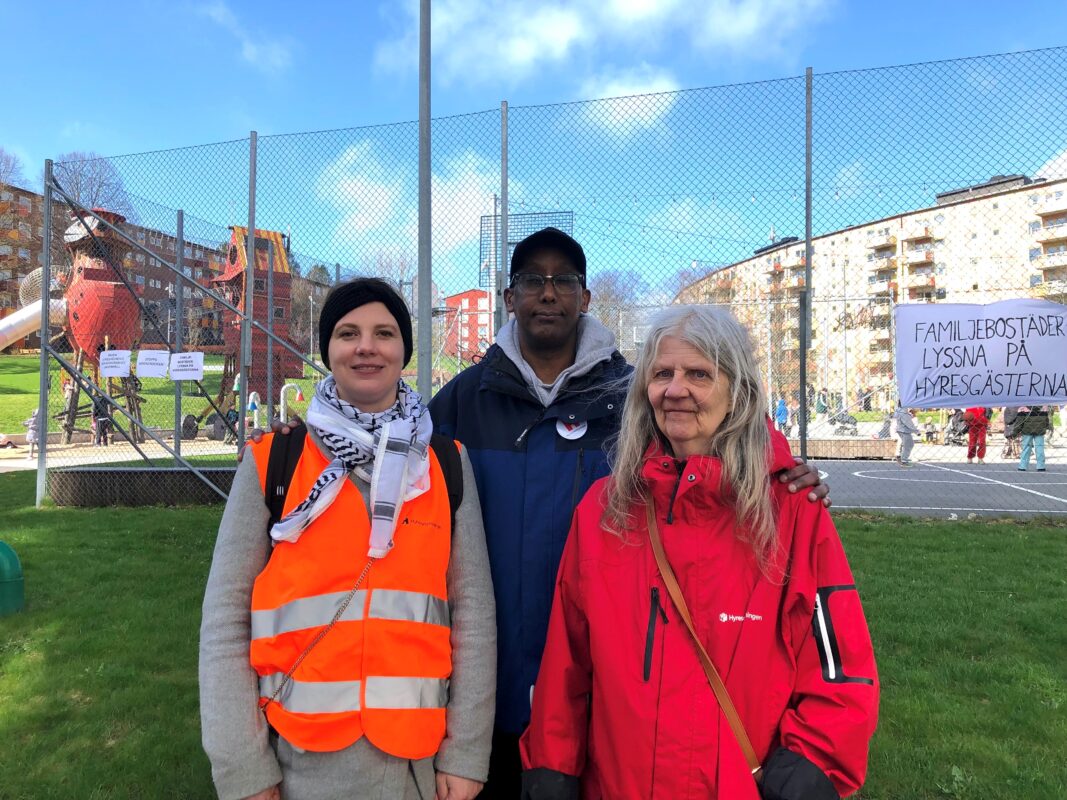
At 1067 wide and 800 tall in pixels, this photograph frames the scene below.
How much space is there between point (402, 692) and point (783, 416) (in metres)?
14.4

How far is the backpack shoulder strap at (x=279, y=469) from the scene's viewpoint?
1.76m

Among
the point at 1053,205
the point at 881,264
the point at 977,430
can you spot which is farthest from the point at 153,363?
the point at 977,430

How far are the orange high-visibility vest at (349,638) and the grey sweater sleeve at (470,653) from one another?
0.16 ft

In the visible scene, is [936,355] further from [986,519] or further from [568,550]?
[568,550]

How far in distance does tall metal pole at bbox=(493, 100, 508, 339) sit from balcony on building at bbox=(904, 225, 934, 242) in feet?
24.0

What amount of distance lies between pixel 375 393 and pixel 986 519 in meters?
8.86

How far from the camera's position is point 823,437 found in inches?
679

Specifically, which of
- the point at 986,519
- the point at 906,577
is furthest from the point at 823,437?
the point at 906,577

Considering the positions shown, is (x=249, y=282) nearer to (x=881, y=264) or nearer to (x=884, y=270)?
(x=884, y=270)

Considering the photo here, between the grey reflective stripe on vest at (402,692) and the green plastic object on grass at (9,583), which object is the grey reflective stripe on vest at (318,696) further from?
the green plastic object on grass at (9,583)

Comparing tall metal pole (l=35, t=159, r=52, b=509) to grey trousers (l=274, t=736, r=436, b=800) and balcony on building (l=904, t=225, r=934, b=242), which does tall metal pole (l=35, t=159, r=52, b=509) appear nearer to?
grey trousers (l=274, t=736, r=436, b=800)

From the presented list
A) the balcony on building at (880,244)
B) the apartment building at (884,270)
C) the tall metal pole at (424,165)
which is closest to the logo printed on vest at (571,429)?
the tall metal pole at (424,165)

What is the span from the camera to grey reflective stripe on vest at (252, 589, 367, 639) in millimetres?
1666

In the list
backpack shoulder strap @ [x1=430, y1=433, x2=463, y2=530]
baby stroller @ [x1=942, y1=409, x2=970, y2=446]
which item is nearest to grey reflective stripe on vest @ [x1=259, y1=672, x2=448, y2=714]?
backpack shoulder strap @ [x1=430, y1=433, x2=463, y2=530]
